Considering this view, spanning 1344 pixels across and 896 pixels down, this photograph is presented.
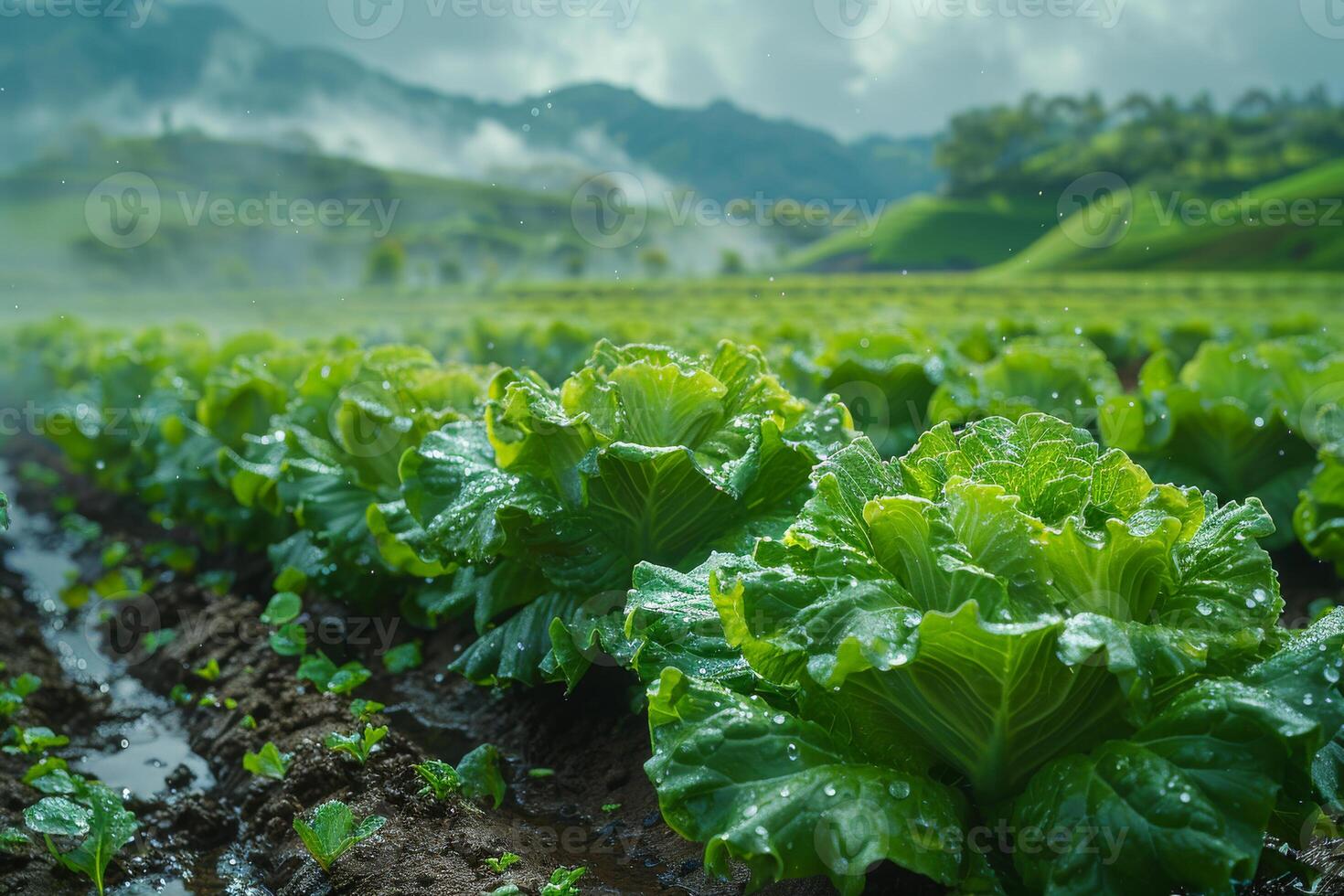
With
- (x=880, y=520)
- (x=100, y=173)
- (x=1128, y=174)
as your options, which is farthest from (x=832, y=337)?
(x=100, y=173)

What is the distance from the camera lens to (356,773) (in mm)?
3049

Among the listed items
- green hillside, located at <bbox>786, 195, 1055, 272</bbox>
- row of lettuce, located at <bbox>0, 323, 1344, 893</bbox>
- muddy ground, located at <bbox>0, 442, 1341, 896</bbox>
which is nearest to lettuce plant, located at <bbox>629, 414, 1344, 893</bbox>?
row of lettuce, located at <bbox>0, 323, 1344, 893</bbox>

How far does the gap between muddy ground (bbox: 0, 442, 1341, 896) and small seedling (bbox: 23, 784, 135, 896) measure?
3.4 inches

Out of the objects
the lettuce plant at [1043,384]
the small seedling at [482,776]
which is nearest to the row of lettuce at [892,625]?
the small seedling at [482,776]

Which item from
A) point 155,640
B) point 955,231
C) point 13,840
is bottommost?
point 155,640

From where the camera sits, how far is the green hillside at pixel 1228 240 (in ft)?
211

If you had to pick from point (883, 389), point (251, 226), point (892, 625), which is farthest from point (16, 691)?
point (251, 226)

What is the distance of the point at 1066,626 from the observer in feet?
6.19

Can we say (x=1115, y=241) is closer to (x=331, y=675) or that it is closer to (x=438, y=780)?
(x=331, y=675)

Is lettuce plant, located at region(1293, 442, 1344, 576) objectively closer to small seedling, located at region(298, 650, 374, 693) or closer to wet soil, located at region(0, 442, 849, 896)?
wet soil, located at region(0, 442, 849, 896)

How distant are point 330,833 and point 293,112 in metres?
198

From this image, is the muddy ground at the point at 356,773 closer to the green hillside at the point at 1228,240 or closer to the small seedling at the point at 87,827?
the small seedling at the point at 87,827

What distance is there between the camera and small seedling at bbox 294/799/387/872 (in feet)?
8.39

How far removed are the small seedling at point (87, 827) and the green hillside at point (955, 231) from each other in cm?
9104
